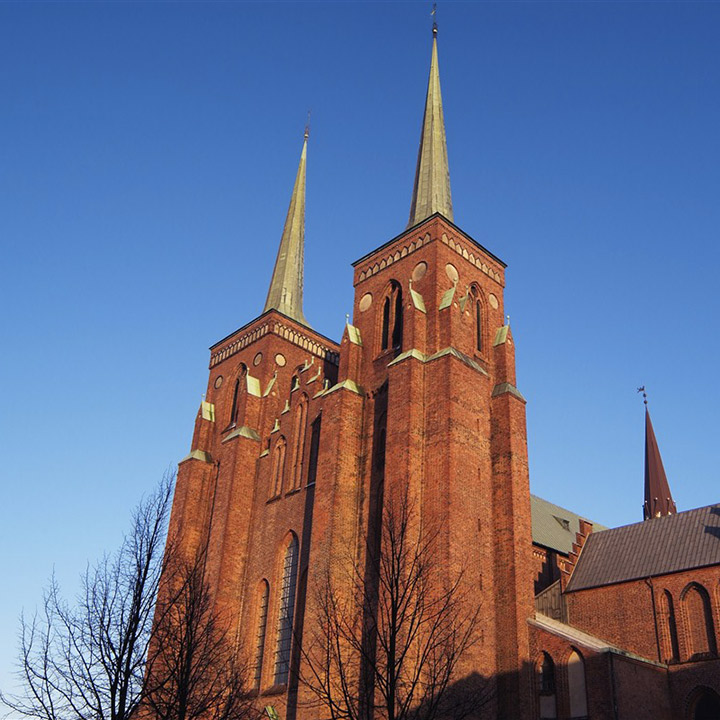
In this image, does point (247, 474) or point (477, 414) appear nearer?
point (477, 414)

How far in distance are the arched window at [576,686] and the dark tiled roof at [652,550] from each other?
622cm

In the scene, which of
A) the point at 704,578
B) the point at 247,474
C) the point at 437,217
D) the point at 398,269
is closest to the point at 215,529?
the point at 247,474

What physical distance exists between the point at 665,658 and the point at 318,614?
41.5 ft

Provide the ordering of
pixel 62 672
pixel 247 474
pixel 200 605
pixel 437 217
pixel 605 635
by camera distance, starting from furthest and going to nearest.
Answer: pixel 247 474 < pixel 437 217 < pixel 605 635 < pixel 200 605 < pixel 62 672

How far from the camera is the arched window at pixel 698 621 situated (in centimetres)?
2816

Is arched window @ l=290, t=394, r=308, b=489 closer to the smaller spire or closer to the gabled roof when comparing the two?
the gabled roof

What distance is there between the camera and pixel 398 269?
1395 inches

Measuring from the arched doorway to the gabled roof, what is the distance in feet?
37.2

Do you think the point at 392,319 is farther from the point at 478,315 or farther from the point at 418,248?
the point at 478,315

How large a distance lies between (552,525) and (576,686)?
668 inches

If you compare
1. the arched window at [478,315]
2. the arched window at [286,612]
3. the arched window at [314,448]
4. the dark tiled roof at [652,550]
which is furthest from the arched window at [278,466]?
the dark tiled roof at [652,550]

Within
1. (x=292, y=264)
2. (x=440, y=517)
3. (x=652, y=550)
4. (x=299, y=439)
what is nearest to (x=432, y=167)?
(x=292, y=264)

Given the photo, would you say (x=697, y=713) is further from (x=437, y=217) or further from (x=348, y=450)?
(x=437, y=217)

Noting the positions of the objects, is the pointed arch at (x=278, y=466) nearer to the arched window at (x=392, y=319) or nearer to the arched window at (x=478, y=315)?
the arched window at (x=392, y=319)
